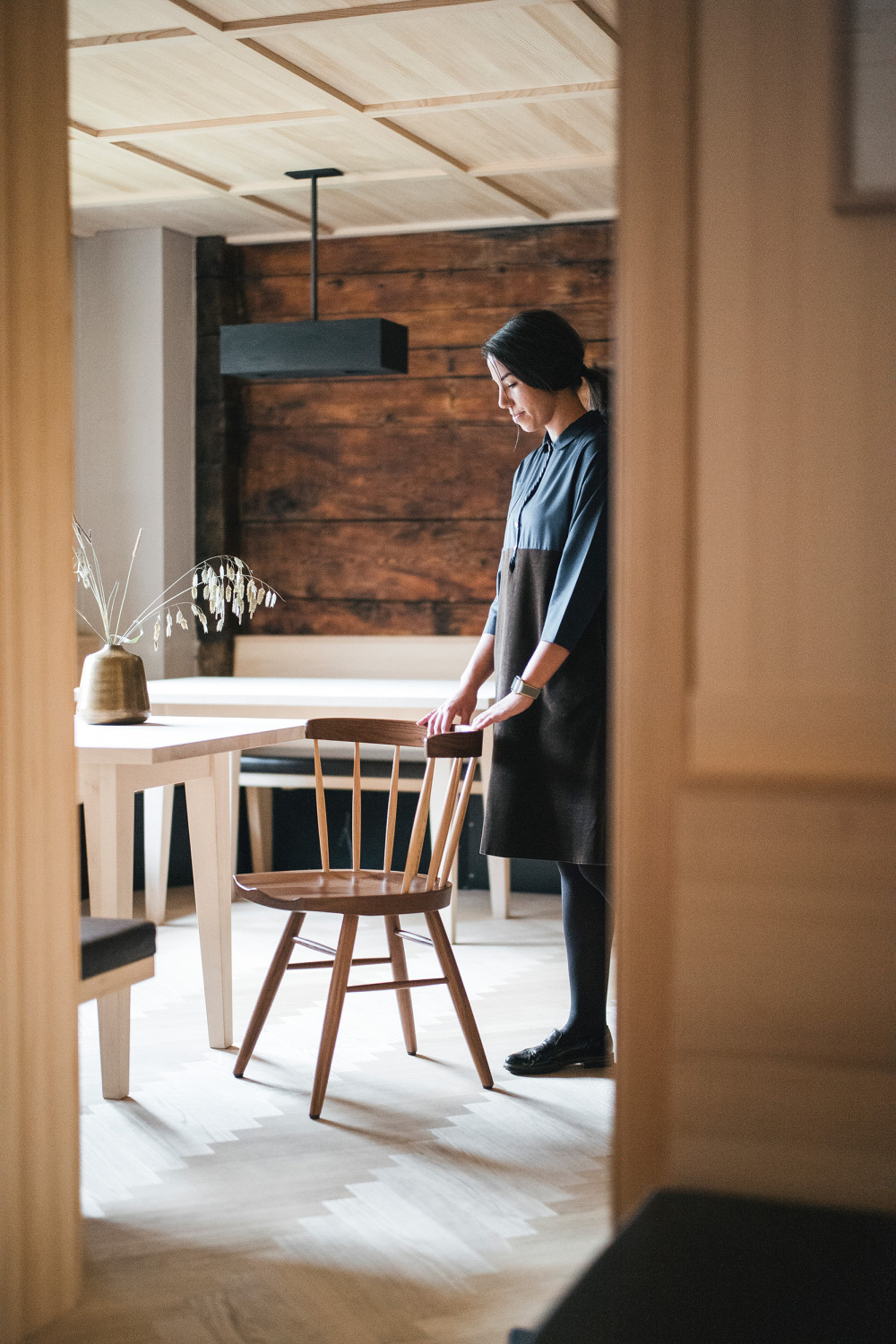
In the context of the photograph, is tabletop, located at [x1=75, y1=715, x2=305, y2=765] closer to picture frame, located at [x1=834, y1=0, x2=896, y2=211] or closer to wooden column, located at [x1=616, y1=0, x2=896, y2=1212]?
wooden column, located at [x1=616, y1=0, x2=896, y2=1212]

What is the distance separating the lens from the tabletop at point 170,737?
280 cm

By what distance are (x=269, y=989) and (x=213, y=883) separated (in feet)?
1.06

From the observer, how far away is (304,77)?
12.7 feet

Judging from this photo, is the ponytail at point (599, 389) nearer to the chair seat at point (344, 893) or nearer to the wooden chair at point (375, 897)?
the wooden chair at point (375, 897)

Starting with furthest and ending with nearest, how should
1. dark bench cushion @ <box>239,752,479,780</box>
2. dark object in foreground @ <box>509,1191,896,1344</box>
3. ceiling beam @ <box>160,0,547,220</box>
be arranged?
dark bench cushion @ <box>239,752,479,780</box> < ceiling beam @ <box>160,0,547,220</box> < dark object in foreground @ <box>509,1191,896,1344</box>

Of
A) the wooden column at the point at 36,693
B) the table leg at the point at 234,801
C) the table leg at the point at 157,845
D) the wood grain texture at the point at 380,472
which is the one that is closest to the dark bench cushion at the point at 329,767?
the table leg at the point at 234,801

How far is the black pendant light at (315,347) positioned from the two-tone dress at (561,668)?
5.83ft

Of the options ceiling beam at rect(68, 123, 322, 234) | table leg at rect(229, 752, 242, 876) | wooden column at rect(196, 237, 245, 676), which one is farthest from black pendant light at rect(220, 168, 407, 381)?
table leg at rect(229, 752, 242, 876)

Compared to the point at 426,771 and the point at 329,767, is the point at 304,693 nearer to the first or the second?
the point at 329,767

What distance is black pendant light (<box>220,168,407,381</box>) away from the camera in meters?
4.64

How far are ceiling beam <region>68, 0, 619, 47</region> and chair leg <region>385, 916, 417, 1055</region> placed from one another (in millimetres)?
2240

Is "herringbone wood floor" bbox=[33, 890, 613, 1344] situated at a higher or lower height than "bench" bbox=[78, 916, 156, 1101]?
lower

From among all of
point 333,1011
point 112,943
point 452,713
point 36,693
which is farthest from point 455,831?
point 36,693

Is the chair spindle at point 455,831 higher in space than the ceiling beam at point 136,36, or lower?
lower
